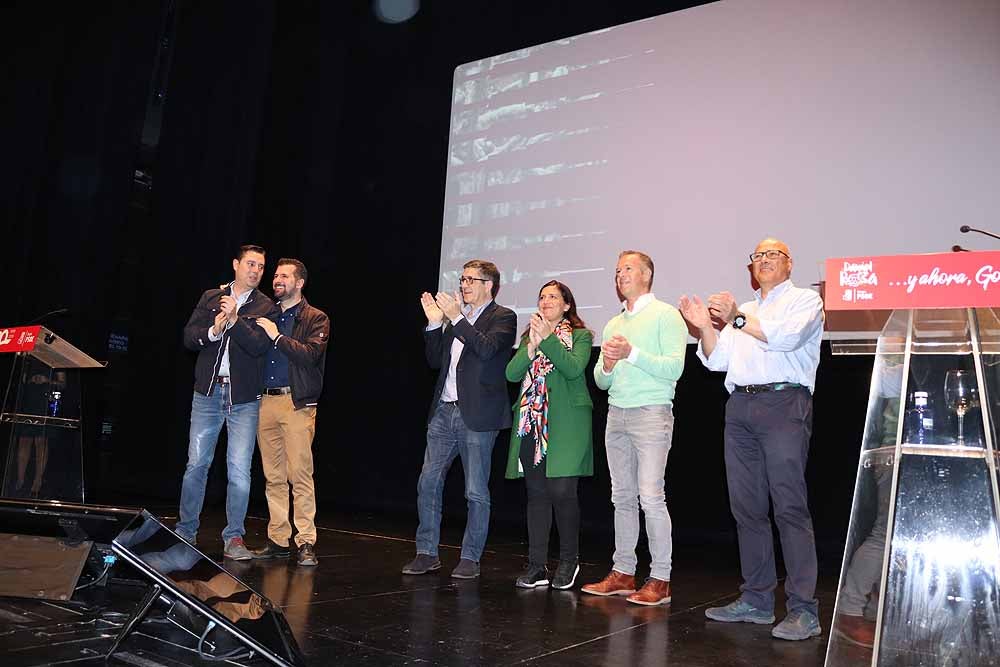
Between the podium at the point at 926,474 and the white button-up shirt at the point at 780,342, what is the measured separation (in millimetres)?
861

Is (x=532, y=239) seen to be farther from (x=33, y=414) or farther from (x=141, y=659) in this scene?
(x=141, y=659)

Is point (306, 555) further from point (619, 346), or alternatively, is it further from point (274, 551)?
point (619, 346)

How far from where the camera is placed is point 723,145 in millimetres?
4723

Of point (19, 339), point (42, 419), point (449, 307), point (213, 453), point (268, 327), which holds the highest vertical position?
point (449, 307)

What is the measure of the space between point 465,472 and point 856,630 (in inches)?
82.9

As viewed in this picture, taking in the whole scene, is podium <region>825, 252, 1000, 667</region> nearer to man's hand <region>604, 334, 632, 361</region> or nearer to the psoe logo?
the psoe logo

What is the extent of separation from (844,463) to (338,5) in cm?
517

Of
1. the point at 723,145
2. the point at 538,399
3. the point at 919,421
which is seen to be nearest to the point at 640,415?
the point at 538,399

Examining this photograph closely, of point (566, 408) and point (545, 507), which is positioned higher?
point (566, 408)

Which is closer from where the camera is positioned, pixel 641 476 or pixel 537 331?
pixel 641 476

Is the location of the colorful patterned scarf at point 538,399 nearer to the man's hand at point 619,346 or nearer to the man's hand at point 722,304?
the man's hand at point 619,346

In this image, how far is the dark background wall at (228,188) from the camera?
630 centimetres

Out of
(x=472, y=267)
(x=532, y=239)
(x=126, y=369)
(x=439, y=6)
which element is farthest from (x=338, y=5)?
(x=472, y=267)

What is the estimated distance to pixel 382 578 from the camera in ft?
11.6
